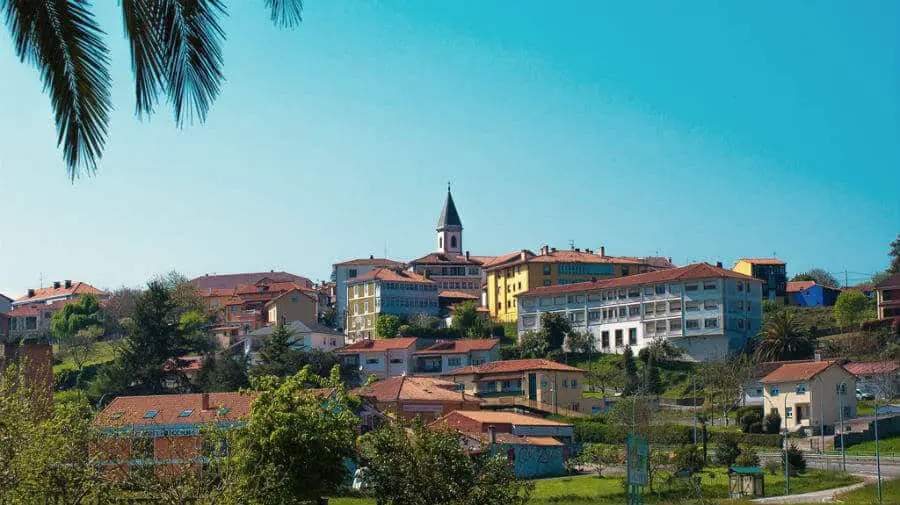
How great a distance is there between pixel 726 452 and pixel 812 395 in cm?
1394

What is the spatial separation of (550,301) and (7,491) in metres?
89.3

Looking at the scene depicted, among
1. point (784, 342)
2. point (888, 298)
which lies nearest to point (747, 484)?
point (784, 342)

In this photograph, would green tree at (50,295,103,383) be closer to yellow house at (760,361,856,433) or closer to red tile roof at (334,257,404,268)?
red tile roof at (334,257,404,268)

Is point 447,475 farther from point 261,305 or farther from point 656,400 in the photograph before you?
point 261,305

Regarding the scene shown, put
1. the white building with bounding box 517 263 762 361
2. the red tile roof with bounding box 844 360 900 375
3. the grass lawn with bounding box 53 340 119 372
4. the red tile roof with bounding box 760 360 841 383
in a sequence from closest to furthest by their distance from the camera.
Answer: the red tile roof with bounding box 760 360 841 383, the red tile roof with bounding box 844 360 900 375, the white building with bounding box 517 263 762 361, the grass lawn with bounding box 53 340 119 372

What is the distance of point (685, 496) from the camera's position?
158 feet

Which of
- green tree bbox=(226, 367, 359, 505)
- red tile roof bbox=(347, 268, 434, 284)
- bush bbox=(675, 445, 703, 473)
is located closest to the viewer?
green tree bbox=(226, 367, 359, 505)

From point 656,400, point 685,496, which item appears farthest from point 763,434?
point 685,496

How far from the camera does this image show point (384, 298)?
116m

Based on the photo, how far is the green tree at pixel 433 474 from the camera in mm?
32875

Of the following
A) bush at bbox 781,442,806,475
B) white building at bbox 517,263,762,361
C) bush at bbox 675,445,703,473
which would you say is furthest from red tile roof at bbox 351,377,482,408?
bush at bbox 781,442,806,475

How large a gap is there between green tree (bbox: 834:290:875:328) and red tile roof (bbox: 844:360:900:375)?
13.6 metres

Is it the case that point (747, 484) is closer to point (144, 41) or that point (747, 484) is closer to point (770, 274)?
point (144, 41)

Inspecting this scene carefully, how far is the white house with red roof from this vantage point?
98688mm
